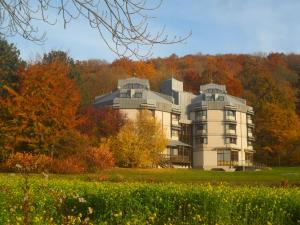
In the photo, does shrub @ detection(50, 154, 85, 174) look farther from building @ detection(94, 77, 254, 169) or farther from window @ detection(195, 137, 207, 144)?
window @ detection(195, 137, 207, 144)

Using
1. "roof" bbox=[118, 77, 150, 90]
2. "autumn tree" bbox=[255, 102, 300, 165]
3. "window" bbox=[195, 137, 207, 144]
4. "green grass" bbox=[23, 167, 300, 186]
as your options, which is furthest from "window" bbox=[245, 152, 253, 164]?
"green grass" bbox=[23, 167, 300, 186]

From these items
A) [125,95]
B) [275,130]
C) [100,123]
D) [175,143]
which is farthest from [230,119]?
[100,123]

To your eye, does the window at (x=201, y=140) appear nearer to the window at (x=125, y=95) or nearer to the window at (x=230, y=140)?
the window at (x=230, y=140)

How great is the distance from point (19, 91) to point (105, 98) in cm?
2000

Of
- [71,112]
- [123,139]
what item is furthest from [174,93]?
[71,112]

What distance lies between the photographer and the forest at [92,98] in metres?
38.2

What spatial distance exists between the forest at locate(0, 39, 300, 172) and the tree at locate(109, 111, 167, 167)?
128 cm

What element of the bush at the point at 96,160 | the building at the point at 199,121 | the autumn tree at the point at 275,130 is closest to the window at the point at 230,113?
the building at the point at 199,121

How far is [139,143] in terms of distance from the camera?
4794 cm

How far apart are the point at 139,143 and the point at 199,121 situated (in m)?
17.6

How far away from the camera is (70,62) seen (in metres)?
57.8

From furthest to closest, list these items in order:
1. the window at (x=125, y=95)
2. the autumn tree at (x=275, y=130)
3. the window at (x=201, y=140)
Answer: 1. the window at (x=201, y=140)
2. the autumn tree at (x=275, y=130)
3. the window at (x=125, y=95)

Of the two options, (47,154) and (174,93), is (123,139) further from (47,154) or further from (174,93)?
(174,93)

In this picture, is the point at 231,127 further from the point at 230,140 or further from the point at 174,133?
the point at 174,133
